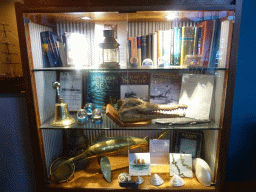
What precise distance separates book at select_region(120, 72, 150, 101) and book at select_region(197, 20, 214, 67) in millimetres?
424

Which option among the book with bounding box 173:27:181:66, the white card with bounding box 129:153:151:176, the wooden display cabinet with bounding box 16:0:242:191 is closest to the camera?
the wooden display cabinet with bounding box 16:0:242:191

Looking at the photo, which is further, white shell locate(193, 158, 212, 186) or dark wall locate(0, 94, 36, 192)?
dark wall locate(0, 94, 36, 192)

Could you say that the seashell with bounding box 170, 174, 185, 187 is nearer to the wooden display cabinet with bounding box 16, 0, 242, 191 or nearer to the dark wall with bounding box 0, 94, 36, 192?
the wooden display cabinet with bounding box 16, 0, 242, 191

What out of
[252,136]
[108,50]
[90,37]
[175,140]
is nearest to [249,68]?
[252,136]

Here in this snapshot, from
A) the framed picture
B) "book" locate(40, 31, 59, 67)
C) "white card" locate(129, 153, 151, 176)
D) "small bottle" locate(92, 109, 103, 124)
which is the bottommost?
"white card" locate(129, 153, 151, 176)

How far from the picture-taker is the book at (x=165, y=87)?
4.45 feet

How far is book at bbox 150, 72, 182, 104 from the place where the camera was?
136 centimetres

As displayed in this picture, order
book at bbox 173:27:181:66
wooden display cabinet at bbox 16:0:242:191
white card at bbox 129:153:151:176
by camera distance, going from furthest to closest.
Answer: white card at bbox 129:153:151:176 < book at bbox 173:27:181:66 < wooden display cabinet at bbox 16:0:242:191

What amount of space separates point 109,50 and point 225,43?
2.45ft

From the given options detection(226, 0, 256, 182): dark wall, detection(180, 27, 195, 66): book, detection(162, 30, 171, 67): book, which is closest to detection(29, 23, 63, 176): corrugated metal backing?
detection(162, 30, 171, 67): book

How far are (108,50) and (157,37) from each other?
36 cm

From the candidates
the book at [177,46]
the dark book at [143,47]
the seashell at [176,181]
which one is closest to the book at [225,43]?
the book at [177,46]

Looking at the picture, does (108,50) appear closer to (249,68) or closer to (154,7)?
(154,7)

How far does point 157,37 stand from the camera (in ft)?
4.08
